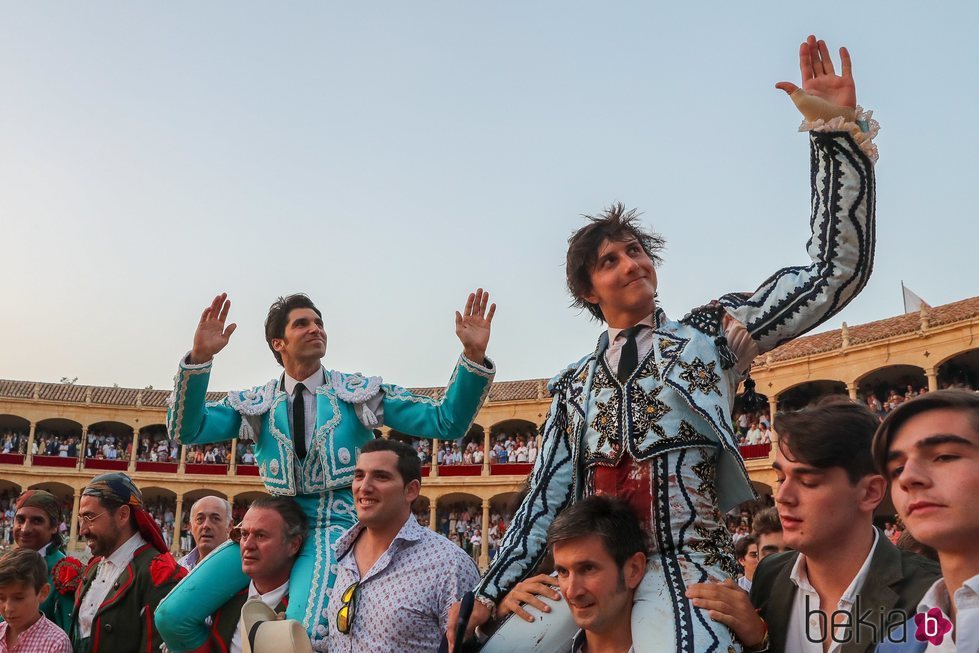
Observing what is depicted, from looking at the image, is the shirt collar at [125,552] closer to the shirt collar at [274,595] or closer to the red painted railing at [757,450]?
the shirt collar at [274,595]

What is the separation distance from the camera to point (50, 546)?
17.6 feet

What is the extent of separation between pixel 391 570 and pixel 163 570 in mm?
1694

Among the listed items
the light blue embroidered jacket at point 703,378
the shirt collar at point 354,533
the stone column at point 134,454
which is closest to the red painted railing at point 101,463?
the stone column at point 134,454

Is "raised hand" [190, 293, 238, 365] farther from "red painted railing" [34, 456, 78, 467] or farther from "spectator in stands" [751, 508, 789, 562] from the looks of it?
"red painted railing" [34, 456, 78, 467]

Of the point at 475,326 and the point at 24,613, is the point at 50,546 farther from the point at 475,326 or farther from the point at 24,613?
the point at 475,326

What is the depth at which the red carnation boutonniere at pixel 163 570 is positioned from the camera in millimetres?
4465

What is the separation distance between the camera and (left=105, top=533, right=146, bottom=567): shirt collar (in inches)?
182

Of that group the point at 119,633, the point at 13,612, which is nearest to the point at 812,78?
the point at 119,633

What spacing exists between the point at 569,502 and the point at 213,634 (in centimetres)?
189

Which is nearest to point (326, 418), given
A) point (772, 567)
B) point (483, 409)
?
point (772, 567)

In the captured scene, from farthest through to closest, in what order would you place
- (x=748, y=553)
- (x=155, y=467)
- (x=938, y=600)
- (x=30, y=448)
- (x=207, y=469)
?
(x=207, y=469) → (x=155, y=467) → (x=30, y=448) → (x=748, y=553) → (x=938, y=600)

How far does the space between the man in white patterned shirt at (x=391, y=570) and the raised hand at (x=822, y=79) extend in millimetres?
1936

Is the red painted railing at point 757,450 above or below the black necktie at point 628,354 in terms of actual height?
above

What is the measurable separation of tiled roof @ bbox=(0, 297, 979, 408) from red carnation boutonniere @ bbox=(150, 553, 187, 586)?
19.6 m
